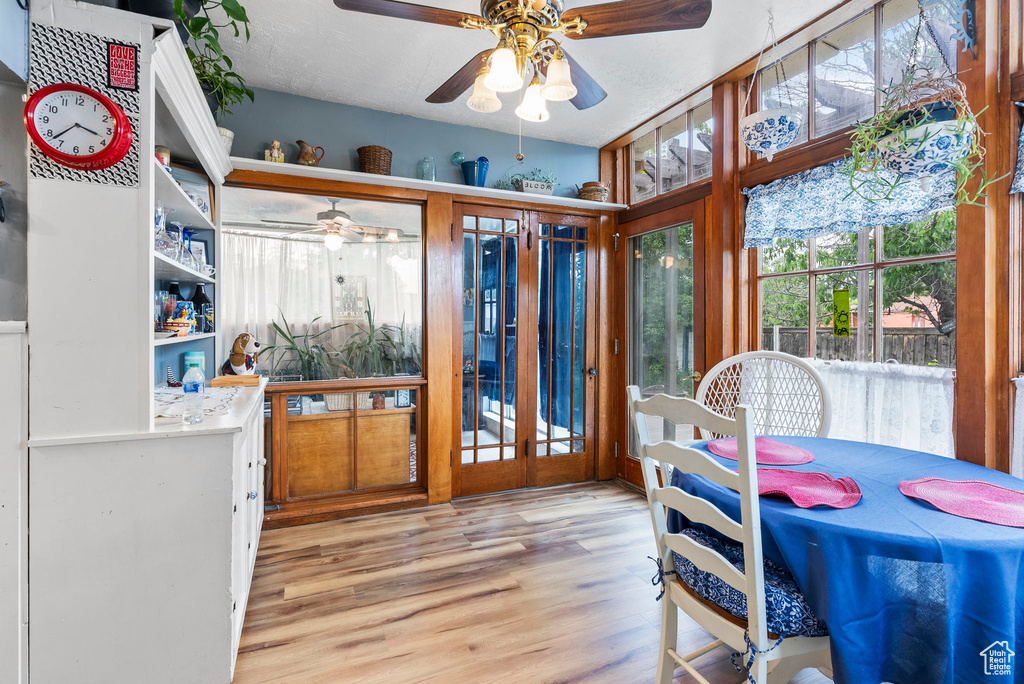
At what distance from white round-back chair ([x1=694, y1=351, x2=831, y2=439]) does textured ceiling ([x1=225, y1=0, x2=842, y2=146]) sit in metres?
1.56

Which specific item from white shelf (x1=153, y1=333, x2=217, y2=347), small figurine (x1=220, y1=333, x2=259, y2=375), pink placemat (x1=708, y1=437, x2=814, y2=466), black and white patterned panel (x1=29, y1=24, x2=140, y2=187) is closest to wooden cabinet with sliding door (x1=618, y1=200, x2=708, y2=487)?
pink placemat (x1=708, y1=437, x2=814, y2=466)

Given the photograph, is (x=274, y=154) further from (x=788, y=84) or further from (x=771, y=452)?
(x=771, y=452)

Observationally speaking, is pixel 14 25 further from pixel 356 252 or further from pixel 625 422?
pixel 625 422

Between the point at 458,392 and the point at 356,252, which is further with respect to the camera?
the point at 458,392

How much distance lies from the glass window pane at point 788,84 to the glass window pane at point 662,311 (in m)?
0.83

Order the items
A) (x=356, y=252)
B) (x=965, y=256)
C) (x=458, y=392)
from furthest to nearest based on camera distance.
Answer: (x=458, y=392)
(x=356, y=252)
(x=965, y=256)

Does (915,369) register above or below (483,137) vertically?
below

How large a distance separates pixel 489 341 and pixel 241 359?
1.59 m

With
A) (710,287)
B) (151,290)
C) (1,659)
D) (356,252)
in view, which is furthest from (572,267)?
(1,659)

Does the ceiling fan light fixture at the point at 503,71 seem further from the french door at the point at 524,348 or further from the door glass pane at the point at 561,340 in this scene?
the door glass pane at the point at 561,340

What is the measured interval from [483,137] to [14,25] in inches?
102

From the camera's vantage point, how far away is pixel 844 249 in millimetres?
→ 2494

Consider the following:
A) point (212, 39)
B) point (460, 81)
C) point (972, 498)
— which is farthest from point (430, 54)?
point (972, 498)

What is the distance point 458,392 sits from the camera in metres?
3.64
